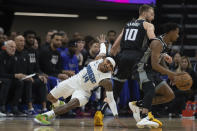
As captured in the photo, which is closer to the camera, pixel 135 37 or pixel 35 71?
pixel 135 37

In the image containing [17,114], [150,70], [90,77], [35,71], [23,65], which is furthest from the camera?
[35,71]

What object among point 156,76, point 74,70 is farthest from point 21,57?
point 156,76

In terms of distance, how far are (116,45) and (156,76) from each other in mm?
912

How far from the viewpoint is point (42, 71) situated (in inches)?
444

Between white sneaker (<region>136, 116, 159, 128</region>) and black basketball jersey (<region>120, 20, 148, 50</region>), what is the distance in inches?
49.7

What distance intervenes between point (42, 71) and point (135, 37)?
455cm

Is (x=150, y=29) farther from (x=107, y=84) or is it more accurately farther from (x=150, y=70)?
(x=107, y=84)

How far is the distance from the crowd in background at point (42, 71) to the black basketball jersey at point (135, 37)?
2.59 m

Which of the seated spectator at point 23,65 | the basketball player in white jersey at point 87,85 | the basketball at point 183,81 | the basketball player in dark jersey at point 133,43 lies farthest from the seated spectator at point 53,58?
the basketball at point 183,81

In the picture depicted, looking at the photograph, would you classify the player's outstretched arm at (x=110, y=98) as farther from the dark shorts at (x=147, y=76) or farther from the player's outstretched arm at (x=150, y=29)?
the player's outstretched arm at (x=150, y=29)

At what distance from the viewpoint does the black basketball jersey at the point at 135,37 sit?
7262 millimetres

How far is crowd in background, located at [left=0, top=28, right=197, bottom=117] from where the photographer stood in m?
10.3

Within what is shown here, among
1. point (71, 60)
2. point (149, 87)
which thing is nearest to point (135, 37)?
point (149, 87)

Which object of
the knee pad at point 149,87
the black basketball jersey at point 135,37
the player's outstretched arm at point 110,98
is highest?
the black basketball jersey at point 135,37
